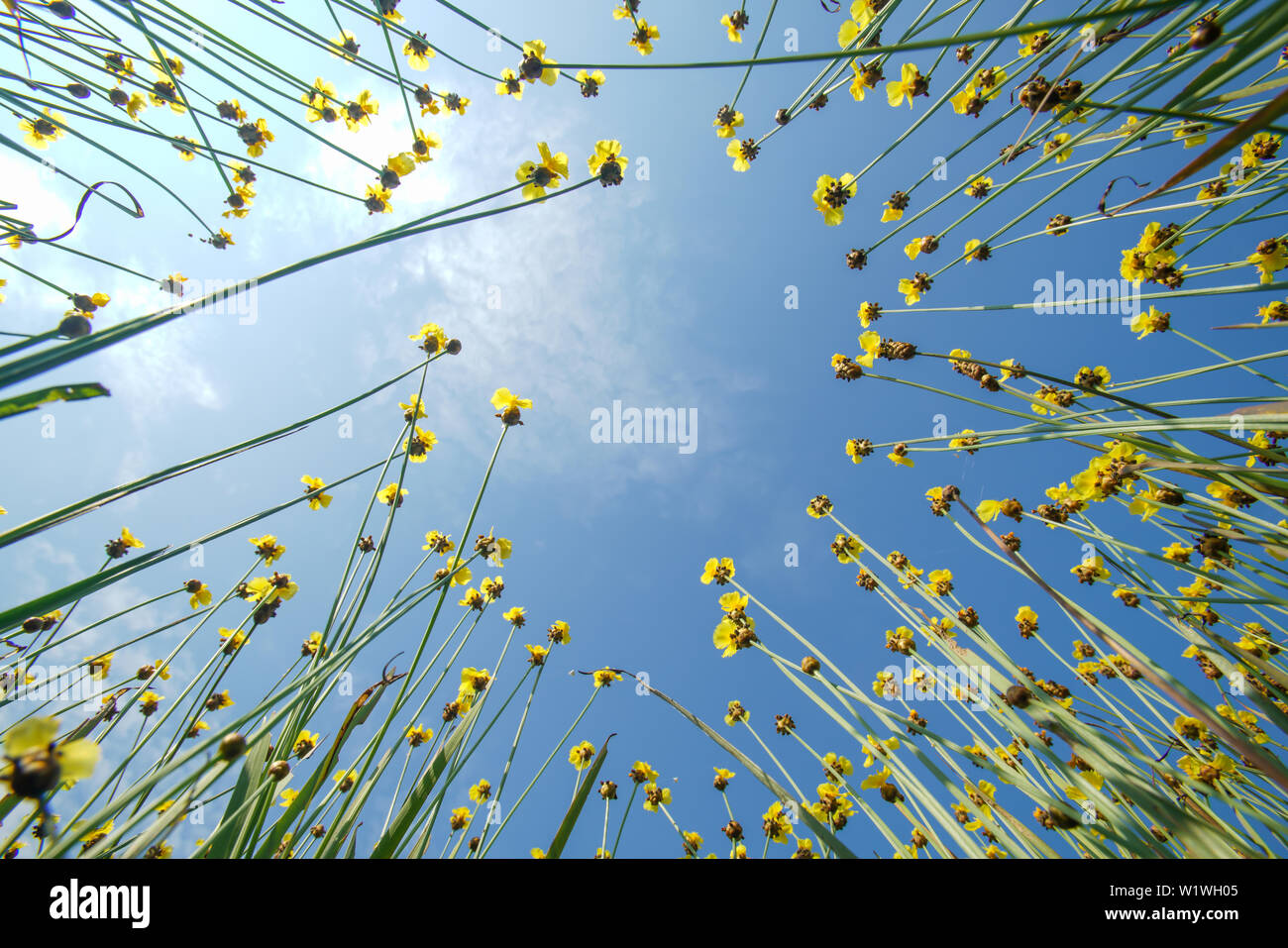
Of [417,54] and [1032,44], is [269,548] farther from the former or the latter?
[1032,44]

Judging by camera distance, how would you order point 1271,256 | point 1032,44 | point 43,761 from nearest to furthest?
1. point 43,761
2. point 1271,256
3. point 1032,44

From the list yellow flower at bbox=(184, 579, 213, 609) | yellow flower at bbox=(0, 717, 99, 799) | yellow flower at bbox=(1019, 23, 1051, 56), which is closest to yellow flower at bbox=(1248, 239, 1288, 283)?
yellow flower at bbox=(1019, 23, 1051, 56)

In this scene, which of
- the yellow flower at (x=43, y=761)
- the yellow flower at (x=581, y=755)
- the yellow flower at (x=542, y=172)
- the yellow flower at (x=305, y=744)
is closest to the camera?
the yellow flower at (x=43, y=761)

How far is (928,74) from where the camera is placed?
256 cm

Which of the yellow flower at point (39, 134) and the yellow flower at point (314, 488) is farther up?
the yellow flower at point (39, 134)

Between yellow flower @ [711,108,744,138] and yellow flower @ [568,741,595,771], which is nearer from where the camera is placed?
yellow flower @ [711,108,744,138]

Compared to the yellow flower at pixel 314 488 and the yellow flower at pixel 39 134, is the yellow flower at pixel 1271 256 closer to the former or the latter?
the yellow flower at pixel 314 488

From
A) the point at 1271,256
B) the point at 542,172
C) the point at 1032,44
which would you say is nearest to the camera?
the point at 542,172

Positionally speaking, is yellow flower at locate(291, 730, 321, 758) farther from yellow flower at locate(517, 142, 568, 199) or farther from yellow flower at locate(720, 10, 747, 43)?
yellow flower at locate(720, 10, 747, 43)

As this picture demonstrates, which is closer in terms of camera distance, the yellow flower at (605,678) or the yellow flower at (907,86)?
the yellow flower at (907,86)

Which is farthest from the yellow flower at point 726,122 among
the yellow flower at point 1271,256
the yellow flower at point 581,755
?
the yellow flower at point 581,755

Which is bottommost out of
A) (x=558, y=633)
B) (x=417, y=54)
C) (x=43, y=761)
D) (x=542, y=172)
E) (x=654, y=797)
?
(x=654, y=797)

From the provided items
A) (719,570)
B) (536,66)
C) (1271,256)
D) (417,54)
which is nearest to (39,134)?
(417,54)
